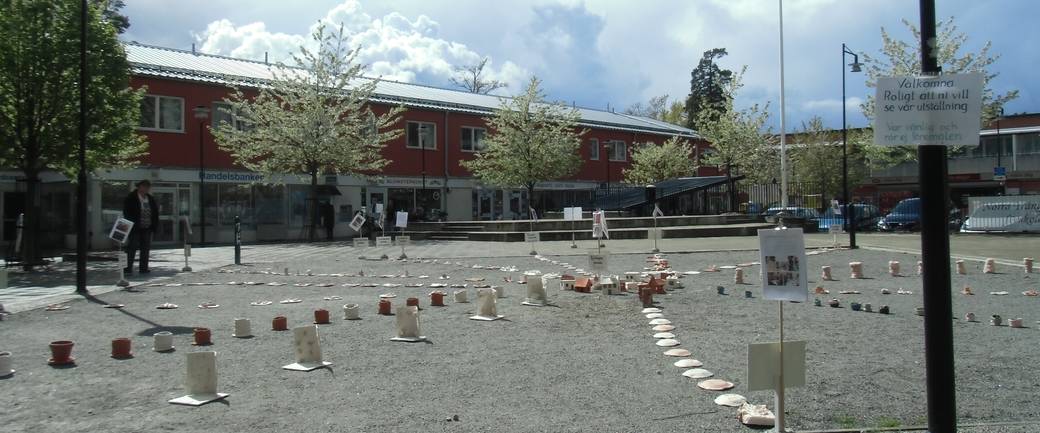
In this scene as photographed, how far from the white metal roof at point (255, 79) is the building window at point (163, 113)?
3.26ft

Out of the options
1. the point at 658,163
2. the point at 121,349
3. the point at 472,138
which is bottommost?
the point at 121,349

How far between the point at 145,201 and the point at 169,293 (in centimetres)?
369

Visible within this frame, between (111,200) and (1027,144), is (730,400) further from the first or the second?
(1027,144)

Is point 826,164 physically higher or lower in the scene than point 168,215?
higher

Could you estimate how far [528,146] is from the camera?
4112 cm

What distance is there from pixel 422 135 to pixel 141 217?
82.6 feet

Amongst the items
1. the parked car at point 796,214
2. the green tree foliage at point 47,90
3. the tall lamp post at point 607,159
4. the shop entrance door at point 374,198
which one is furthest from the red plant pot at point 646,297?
the tall lamp post at point 607,159

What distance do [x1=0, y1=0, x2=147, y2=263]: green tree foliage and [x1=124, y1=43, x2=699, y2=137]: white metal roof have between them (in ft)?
13.6

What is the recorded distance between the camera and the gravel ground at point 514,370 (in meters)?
5.33

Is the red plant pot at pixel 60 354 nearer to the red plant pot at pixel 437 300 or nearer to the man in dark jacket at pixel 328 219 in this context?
the red plant pot at pixel 437 300

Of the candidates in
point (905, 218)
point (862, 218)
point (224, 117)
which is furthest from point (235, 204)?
point (905, 218)

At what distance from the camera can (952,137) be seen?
436 centimetres

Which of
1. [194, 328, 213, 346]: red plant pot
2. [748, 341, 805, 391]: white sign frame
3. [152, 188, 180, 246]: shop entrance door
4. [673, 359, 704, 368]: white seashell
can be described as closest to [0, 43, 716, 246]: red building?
[152, 188, 180, 246]: shop entrance door

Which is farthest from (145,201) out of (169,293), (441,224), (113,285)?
(441,224)
